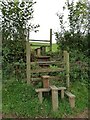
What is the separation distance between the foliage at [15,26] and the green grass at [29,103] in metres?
1.05

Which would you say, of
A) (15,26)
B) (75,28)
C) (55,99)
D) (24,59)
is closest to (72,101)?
(55,99)

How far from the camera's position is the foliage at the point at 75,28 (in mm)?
8344

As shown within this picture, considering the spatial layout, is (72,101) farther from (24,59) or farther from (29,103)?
(24,59)

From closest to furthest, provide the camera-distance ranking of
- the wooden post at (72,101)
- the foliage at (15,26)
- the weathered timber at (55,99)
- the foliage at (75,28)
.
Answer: the weathered timber at (55,99) → the wooden post at (72,101) → the foliage at (15,26) → the foliage at (75,28)

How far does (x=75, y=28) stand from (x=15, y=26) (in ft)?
6.23

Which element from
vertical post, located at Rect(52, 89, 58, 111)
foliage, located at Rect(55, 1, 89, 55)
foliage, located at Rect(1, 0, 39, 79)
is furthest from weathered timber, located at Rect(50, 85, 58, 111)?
foliage, located at Rect(55, 1, 89, 55)

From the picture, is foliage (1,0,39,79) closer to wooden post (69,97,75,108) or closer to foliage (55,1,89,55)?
foliage (55,1,89,55)

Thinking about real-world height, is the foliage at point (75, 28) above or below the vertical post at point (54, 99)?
above

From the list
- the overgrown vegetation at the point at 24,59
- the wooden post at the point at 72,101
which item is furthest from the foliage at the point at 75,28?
the wooden post at the point at 72,101

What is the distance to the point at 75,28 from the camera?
27.6 feet

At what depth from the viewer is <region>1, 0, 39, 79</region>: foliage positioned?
7117mm

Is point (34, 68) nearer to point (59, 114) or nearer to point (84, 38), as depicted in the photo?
point (59, 114)

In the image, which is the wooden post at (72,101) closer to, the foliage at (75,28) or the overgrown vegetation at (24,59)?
the overgrown vegetation at (24,59)

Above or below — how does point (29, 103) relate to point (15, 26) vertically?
below
